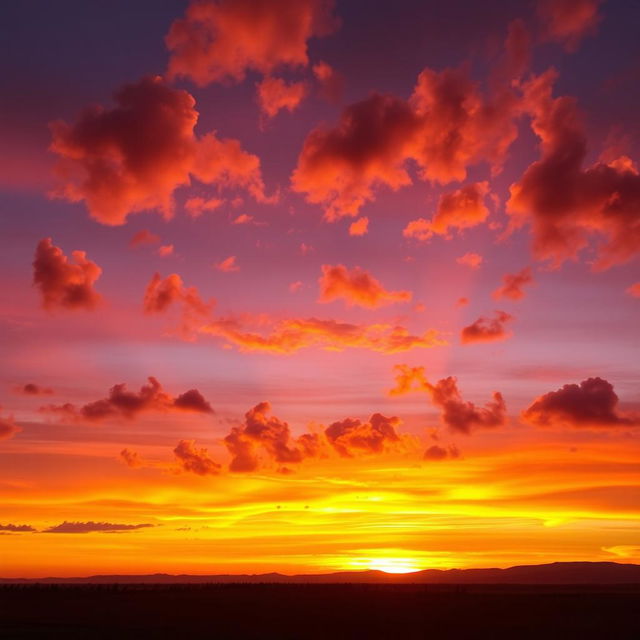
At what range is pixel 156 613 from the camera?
6128 cm

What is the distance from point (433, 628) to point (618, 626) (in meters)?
15.5

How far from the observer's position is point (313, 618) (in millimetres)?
58188

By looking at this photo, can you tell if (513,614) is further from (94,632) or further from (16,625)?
(16,625)

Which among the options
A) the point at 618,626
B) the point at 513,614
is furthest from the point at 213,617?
the point at 618,626

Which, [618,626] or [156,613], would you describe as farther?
[156,613]

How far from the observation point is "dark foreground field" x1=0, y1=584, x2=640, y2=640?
49.1 meters

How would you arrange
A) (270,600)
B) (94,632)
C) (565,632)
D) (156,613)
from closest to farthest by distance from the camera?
(94,632) → (565,632) → (156,613) → (270,600)

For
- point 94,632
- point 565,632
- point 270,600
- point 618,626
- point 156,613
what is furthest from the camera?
point 270,600

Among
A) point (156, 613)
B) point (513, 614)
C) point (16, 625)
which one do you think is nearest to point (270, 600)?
point (156, 613)

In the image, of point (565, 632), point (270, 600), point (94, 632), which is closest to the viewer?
point (94, 632)

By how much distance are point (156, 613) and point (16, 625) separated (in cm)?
1260

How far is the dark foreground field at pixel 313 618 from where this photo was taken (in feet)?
161

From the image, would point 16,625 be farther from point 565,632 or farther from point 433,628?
point 565,632

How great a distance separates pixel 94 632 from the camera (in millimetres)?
48062
